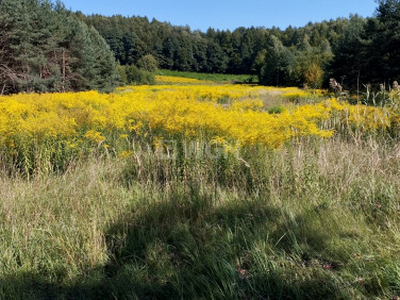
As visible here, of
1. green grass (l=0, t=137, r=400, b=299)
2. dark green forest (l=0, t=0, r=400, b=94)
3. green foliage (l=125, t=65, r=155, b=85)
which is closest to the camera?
green grass (l=0, t=137, r=400, b=299)

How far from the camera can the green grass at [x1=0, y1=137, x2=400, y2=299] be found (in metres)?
1.73

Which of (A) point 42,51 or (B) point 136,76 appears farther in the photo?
(B) point 136,76

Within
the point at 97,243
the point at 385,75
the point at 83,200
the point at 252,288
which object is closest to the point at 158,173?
the point at 83,200

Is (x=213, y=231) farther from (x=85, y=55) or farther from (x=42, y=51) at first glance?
(x=85, y=55)

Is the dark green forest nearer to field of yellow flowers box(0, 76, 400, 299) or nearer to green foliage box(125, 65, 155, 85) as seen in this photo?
green foliage box(125, 65, 155, 85)

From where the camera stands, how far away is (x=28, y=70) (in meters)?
20.8

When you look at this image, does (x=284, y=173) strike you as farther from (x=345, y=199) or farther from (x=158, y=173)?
(x=158, y=173)

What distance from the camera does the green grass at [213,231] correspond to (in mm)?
1727

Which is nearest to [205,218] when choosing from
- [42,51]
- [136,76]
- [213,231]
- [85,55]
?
[213,231]

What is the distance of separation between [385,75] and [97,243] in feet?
87.2

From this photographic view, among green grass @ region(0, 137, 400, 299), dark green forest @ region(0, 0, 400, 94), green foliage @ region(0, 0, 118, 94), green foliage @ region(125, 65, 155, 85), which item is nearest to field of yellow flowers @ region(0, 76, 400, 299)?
green grass @ region(0, 137, 400, 299)

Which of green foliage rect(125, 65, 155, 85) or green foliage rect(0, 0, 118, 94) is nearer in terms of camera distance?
green foliage rect(0, 0, 118, 94)

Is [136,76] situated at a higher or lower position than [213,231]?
higher

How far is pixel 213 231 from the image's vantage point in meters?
2.23
